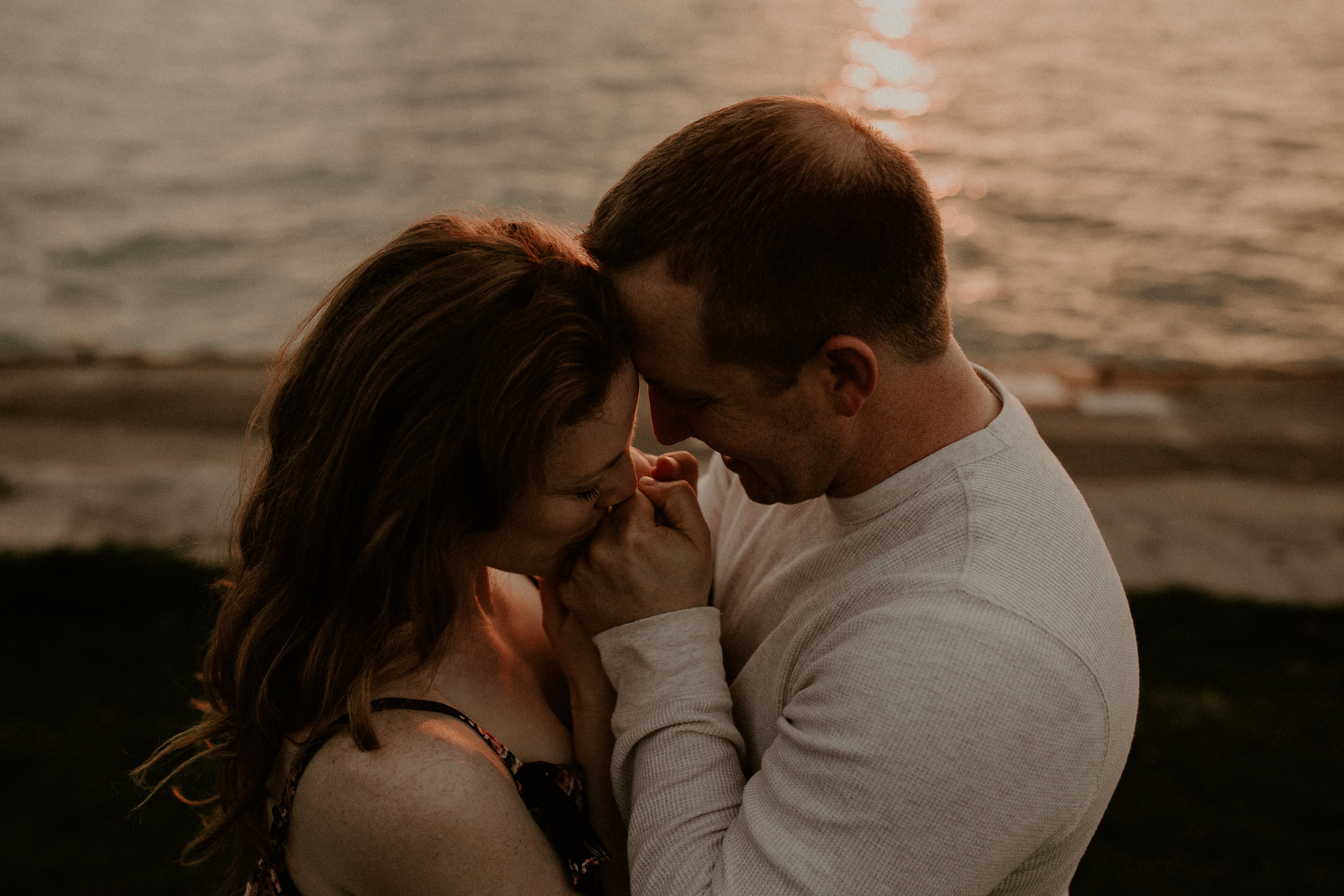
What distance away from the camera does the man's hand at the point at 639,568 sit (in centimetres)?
227

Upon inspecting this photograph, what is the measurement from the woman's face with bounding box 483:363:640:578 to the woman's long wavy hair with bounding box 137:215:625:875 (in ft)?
0.11

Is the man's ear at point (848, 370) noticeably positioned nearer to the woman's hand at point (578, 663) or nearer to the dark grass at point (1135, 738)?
the woman's hand at point (578, 663)

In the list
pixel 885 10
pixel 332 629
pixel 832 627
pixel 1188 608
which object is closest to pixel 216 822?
pixel 332 629

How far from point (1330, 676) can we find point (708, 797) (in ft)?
14.0

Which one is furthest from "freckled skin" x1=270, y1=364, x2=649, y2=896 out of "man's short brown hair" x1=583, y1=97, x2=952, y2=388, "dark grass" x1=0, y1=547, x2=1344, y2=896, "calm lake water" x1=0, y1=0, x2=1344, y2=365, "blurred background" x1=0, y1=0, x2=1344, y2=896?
"calm lake water" x1=0, y1=0, x2=1344, y2=365

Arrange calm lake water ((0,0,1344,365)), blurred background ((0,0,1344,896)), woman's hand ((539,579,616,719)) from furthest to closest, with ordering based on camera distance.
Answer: calm lake water ((0,0,1344,365)) → blurred background ((0,0,1344,896)) → woman's hand ((539,579,616,719))

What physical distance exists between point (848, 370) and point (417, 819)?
1.18m

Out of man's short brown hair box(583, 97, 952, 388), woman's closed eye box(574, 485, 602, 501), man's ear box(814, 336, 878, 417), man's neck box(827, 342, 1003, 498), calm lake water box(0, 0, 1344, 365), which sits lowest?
calm lake water box(0, 0, 1344, 365)

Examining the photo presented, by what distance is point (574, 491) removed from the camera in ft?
7.38

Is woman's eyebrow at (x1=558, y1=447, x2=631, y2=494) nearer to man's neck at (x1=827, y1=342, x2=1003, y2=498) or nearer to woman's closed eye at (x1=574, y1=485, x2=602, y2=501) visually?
woman's closed eye at (x1=574, y1=485, x2=602, y2=501)

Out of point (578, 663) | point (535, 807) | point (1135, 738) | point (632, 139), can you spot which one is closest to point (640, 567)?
point (578, 663)

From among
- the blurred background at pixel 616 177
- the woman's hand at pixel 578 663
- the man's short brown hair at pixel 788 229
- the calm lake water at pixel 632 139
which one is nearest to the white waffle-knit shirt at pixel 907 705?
the woman's hand at pixel 578 663

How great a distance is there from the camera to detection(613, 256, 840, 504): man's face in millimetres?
2199

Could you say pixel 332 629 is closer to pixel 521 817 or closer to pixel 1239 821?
pixel 521 817
